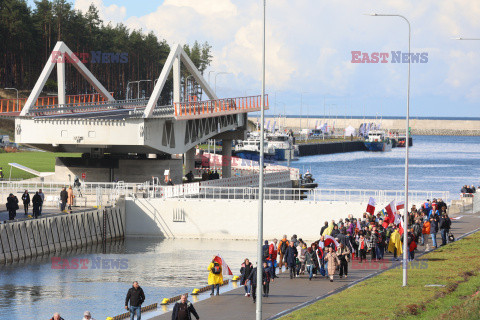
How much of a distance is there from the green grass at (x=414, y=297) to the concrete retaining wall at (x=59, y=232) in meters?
18.6

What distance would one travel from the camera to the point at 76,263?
4466 cm

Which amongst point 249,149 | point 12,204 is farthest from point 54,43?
point 12,204

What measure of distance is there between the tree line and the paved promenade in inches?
3066

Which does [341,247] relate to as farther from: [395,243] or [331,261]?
[395,243]

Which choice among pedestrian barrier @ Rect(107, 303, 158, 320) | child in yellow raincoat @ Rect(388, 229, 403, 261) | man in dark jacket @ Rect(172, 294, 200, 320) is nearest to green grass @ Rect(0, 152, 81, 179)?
child in yellow raincoat @ Rect(388, 229, 403, 261)

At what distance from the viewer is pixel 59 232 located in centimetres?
4762

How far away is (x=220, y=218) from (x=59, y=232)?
10.7m

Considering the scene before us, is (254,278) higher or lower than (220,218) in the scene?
lower

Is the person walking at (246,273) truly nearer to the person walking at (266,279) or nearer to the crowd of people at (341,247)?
the crowd of people at (341,247)

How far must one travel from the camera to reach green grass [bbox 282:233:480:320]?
83.7 ft

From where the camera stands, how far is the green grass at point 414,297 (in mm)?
25500

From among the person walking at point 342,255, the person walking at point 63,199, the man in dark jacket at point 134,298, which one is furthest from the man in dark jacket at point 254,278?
the person walking at point 63,199

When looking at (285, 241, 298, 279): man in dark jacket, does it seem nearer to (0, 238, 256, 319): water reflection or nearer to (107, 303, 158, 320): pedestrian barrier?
(0, 238, 256, 319): water reflection

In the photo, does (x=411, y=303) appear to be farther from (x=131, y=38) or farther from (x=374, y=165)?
(x=374, y=165)
